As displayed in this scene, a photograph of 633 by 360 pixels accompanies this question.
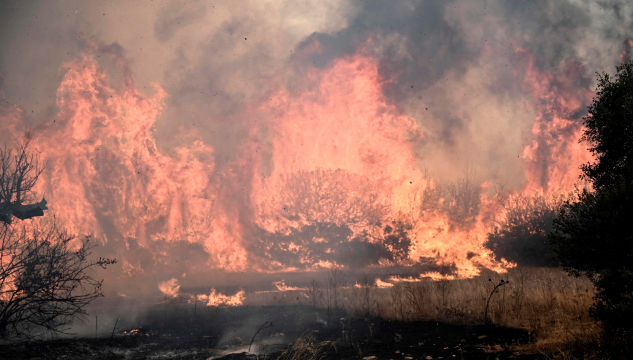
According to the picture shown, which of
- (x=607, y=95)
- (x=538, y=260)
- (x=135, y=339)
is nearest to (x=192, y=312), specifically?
(x=135, y=339)

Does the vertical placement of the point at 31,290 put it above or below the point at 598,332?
above

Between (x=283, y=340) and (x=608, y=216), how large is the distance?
18128 millimetres

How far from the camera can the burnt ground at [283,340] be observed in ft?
47.2

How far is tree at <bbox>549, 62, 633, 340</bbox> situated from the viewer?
1013cm

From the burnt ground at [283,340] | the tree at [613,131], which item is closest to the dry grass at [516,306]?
the burnt ground at [283,340]

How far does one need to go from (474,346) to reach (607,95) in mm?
11388

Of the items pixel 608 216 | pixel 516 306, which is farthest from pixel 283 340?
pixel 608 216

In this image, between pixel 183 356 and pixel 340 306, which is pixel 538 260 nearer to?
pixel 340 306

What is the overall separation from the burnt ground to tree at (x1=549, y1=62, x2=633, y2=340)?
3254 mm

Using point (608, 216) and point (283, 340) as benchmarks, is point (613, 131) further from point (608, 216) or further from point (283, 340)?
point (283, 340)

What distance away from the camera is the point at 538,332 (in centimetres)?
1442

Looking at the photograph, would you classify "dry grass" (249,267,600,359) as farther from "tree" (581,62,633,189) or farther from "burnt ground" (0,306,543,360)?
"tree" (581,62,633,189)

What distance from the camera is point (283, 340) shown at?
21656 mm

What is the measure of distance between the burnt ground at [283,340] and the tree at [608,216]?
325 cm
